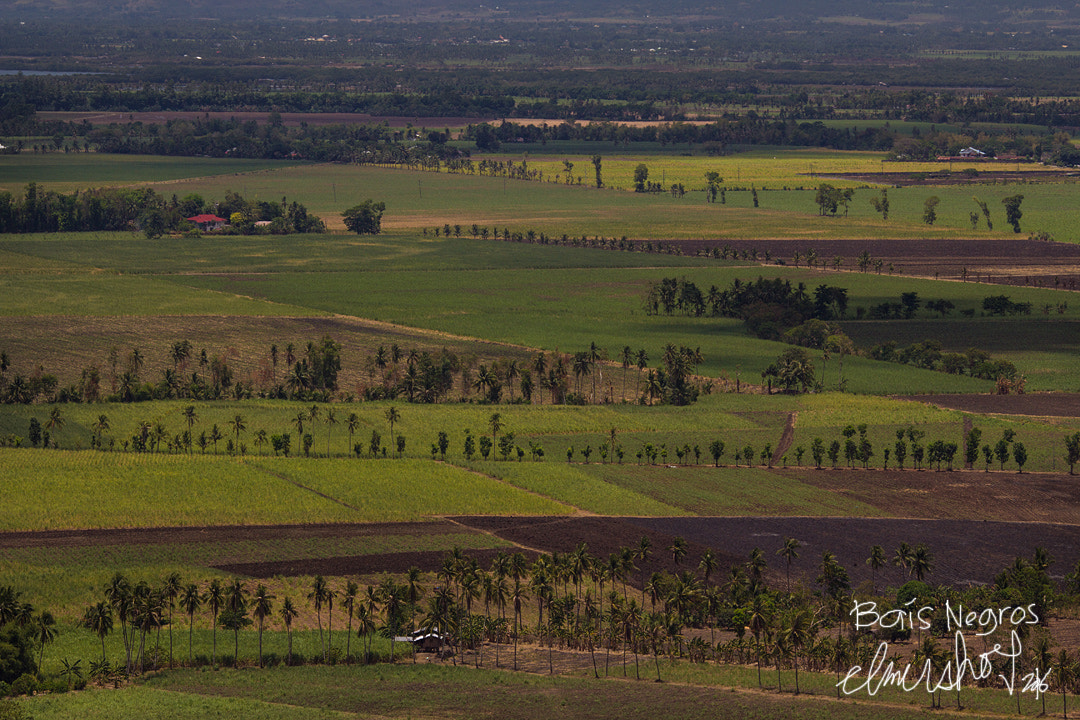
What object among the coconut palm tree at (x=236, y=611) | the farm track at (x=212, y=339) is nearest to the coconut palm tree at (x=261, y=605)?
the coconut palm tree at (x=236, y=611)

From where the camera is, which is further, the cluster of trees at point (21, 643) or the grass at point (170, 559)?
the grass at point (170, 559)

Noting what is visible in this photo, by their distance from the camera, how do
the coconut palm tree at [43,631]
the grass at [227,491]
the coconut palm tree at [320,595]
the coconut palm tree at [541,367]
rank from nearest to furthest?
the coconut palm tree at [43,631], the coconut palm tree at [320,595], the grass at [227,491], the coconut palm tree at [541,367]

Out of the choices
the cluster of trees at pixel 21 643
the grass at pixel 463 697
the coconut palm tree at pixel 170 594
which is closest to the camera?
the grass at pixel 463 697

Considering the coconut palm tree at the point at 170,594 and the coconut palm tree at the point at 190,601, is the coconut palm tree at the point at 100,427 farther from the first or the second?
the coconut palm tree at the point at 190,601

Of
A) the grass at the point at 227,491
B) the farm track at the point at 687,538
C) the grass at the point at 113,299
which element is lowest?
the farm track at the point at 687,538

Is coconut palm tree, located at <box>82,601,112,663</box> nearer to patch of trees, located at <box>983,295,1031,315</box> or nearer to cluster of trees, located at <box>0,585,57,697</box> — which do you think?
cluster of trees, located at <box>0,585,57,697</box>

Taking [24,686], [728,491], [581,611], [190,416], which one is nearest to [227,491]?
[190,416]

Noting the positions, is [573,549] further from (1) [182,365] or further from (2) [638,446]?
(1) [182,365]

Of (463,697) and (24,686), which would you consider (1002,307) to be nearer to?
(463,697)

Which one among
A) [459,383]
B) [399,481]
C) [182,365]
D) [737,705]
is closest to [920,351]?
[459,383]

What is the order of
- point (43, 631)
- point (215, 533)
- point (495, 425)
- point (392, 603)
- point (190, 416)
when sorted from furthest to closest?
point (190, 416), point (495, 425), point (215, 533), point (392, 603), point (43, 631)

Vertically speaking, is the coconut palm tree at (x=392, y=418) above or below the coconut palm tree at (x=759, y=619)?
above
